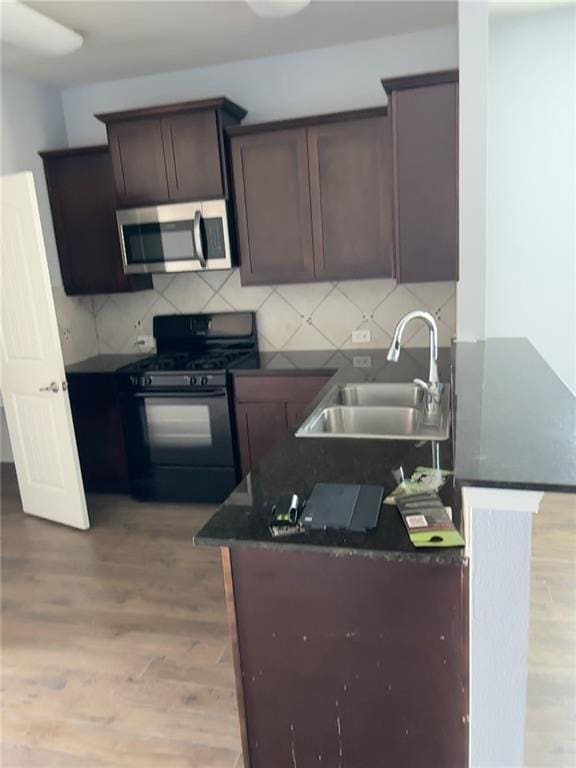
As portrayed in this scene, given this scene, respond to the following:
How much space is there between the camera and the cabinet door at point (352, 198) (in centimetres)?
313

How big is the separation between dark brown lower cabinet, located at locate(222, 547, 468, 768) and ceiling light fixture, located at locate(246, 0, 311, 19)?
7.34 feet

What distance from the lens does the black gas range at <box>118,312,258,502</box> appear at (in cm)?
336

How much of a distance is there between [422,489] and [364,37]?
9.52 ft

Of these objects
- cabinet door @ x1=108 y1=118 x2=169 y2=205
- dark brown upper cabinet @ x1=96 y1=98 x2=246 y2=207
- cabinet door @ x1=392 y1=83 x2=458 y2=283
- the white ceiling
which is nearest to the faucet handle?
cabinet door @ x1=392 y1=83 x2=458 y2=283

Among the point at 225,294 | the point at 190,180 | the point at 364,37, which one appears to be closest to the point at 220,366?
the point at 225,294

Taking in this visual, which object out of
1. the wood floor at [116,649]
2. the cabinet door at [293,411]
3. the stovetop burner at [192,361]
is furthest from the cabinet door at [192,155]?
the wood floor at [116,649]

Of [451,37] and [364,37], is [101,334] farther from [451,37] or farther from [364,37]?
[451,37]

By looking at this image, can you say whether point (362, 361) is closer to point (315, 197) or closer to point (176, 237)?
point (315, 197)

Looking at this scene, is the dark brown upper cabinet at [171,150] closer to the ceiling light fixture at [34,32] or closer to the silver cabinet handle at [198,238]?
the silver cabinet handle at [198,238]

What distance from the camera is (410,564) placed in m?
1.27

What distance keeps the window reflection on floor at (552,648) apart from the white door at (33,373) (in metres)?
2.43

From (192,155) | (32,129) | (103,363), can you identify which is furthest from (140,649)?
(32,129)

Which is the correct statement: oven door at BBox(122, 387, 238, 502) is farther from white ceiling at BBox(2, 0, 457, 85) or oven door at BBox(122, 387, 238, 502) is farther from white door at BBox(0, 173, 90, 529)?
white ceiling at BBox(2, 0, 457, 85)

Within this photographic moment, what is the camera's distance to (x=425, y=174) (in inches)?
113
